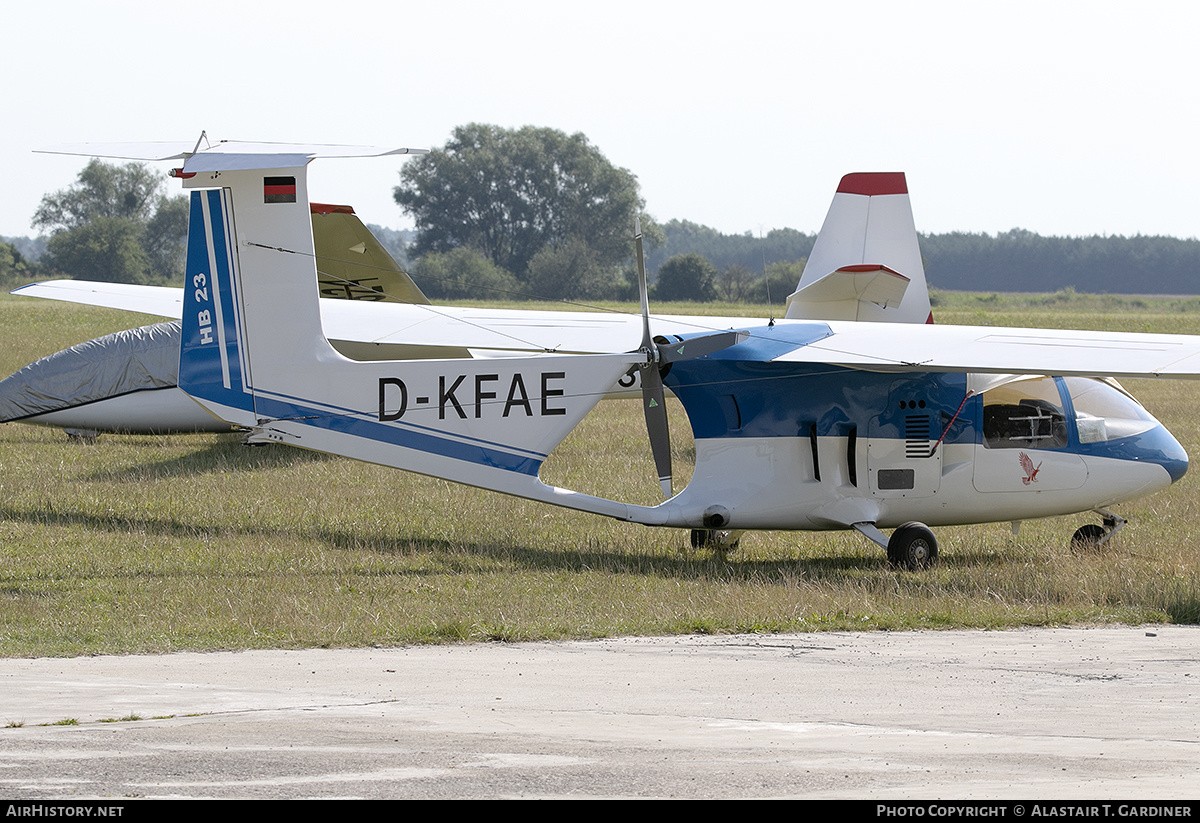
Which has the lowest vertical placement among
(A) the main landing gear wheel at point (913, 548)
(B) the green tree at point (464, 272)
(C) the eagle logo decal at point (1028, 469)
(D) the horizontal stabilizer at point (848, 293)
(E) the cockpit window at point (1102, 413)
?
(A) the main landing gear wheel at point (913, 548)

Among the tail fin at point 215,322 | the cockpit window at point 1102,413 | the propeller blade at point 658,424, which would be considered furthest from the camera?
the cockpit window at point 1102,413

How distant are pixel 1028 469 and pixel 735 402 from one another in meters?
3.25

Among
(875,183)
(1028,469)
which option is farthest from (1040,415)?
(875,183)

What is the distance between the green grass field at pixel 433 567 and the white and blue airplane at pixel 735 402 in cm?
76

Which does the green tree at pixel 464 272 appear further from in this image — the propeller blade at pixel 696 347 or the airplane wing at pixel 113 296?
the propeller blade at pixel 696 347

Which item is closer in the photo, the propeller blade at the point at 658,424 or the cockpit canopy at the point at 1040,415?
the propeller blade at the point at 658,424

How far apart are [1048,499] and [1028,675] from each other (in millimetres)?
5860

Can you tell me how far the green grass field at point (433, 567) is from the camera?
10.2 metres

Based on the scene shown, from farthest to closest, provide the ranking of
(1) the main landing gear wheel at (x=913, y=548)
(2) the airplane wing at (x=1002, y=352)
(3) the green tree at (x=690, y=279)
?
1. (3) the green tree at (x=690, y=279)
2. (1) the main landing gear wheel at (x=913, y=548)
3. (2) the airplane wing at (x=1002, y=352)

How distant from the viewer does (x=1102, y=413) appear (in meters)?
14.2

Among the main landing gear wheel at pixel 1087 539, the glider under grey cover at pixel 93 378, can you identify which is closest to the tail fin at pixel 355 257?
the glider under grey cover at pixel 93 378

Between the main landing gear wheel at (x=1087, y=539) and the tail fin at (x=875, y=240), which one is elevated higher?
the tail fin at (x=875, y=240)

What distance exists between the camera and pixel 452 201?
113 metres

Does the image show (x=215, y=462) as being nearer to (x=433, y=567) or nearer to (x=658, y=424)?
(x=433, y=567)
